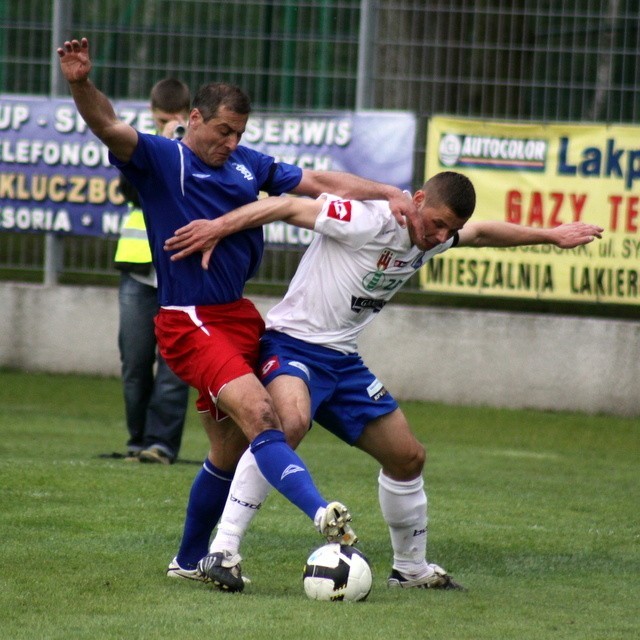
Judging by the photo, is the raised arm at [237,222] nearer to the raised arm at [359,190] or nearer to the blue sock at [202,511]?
the raised arm at [359,190]

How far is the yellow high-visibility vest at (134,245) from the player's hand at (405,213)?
3.28 meters

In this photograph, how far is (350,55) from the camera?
1323cm

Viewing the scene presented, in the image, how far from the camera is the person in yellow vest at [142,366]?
8.84 m

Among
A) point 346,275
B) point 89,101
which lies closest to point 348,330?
point 346,275

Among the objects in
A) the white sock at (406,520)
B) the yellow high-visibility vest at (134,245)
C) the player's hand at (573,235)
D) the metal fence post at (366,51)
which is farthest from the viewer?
the metal fence post at (366,51)

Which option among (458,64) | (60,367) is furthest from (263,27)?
(60,367)

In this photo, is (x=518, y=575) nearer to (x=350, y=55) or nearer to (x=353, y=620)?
(x=353, y=620)

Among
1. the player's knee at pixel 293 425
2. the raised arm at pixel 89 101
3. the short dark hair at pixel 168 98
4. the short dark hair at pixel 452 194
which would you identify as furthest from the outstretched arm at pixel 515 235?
the short dark hair at pixel 168 98

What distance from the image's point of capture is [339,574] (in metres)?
5.15

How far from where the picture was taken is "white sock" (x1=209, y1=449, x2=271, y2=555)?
5.41 m

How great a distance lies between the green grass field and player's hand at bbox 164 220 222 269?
1.25m

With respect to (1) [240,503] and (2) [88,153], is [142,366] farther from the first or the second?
(2) [88,153]

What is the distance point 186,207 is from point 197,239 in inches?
9.1

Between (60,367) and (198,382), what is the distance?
27.4ft
